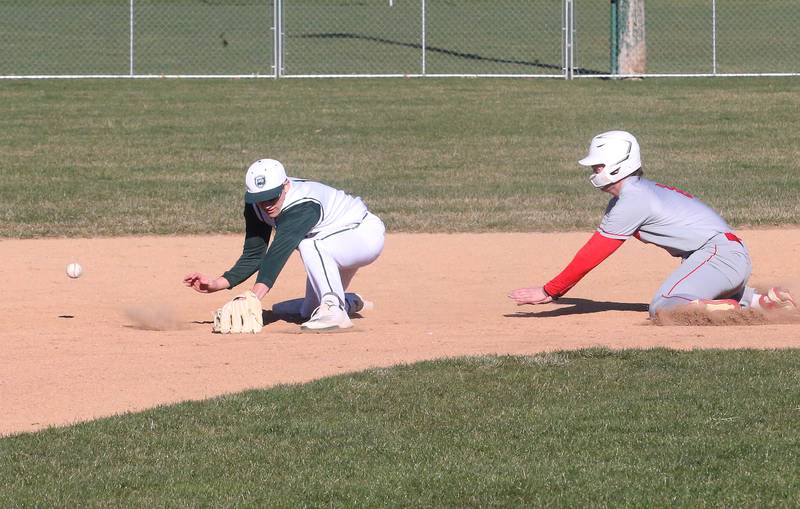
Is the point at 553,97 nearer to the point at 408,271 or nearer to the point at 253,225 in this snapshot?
the point at 408,271

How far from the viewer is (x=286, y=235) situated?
29.7 ft

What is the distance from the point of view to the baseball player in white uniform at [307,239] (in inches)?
353

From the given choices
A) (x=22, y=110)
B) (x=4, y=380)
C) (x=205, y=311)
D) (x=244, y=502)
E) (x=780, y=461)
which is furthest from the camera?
(x=22, y=110)

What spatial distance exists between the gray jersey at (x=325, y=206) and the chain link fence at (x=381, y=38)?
16.7 m

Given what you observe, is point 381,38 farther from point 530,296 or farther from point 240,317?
point 530,296

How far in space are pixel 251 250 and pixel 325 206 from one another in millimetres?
570

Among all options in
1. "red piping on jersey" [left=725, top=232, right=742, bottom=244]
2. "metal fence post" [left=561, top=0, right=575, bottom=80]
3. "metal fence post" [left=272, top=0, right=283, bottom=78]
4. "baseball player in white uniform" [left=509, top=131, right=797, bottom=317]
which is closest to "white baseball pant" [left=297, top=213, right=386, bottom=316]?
"baseball player in white uniform" [left=509, top=131, right=797, bottom=317]

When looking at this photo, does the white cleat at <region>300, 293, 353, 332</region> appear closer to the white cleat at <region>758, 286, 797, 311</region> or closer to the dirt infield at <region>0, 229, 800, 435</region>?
the dirt infield at <region>0, 229, 800, 435</region>

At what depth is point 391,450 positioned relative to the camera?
6465 mm

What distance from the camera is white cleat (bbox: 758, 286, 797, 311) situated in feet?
31.6

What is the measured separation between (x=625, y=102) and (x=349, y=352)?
53.3 ft

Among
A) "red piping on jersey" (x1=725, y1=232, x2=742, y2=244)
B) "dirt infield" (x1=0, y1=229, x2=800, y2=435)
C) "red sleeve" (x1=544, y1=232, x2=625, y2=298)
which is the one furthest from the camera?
"red piping on jersey" (x1=725, y1=232, x2=742, y2=244)

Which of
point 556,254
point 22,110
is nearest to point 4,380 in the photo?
point 556,254

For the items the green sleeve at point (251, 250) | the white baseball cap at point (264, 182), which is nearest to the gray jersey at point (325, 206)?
the green sleeve at point (251, 250)
